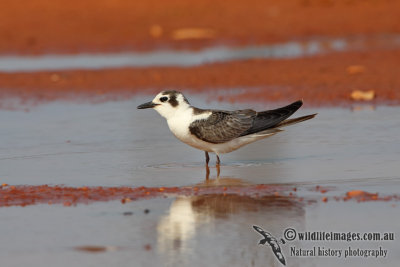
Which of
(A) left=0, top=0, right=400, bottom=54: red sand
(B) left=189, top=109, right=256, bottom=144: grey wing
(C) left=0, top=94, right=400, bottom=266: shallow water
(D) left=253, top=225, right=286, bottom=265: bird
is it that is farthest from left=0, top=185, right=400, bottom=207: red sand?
(A) left=0, top=0, right=400, bottom=54: red sand

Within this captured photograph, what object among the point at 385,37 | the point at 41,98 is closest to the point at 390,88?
the point at 41,98

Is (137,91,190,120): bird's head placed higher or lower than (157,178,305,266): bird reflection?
higher

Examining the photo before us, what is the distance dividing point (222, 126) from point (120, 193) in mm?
1916

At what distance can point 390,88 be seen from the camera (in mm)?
14914

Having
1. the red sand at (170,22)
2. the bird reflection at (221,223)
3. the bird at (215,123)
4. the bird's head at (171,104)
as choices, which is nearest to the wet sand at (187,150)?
the bird reflection at (221,223)

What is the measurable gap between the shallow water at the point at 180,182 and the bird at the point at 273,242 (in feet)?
0.13

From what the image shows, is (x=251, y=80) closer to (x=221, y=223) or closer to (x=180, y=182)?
(x=180, y=182)

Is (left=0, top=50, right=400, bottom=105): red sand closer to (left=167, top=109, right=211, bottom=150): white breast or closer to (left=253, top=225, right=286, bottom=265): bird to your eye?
(left=167, top=109, right=211, bottom=150): white breast

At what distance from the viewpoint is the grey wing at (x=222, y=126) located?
9.51m

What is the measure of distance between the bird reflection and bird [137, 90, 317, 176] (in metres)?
1.57

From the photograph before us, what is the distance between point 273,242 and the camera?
6398mm

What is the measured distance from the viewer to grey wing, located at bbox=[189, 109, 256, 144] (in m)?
9.51

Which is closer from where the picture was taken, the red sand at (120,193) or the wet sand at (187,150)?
the wet sand at (187,150)

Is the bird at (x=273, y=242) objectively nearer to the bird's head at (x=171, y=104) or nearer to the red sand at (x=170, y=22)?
the bird's head at (x=171, y=104)
